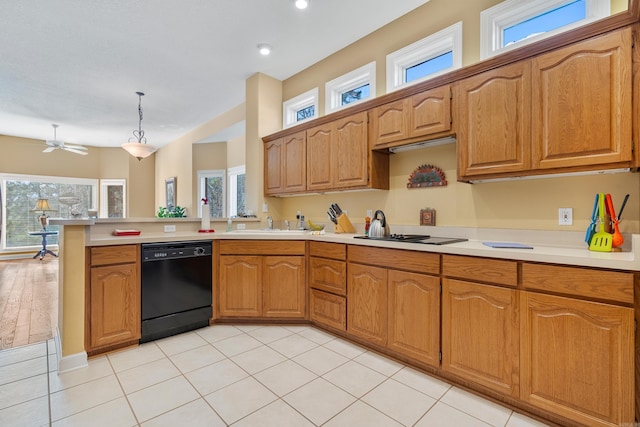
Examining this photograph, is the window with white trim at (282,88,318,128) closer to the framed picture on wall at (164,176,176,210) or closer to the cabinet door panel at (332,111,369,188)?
the cabinet door panel at (332,111,369,188)

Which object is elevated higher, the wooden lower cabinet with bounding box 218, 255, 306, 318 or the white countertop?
the white countertop

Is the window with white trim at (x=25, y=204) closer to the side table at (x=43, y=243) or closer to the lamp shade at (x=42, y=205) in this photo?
the lamp shade at (x=42, y=205)

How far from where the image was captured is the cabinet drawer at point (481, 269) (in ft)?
5.62

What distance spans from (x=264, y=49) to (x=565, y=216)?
3334mm

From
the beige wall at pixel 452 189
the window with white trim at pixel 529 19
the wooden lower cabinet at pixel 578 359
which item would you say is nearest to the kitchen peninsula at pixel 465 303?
the wooden lower cabinet at pixel 578 359

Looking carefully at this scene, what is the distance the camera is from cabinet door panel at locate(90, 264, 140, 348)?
91.3 inches

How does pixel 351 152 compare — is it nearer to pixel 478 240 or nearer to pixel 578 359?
pixel 478 240

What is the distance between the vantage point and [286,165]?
3.74 metres

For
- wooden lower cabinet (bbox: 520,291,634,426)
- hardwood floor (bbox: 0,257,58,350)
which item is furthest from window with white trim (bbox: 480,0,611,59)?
hardwood floor (bbox: 0,257,58,350)

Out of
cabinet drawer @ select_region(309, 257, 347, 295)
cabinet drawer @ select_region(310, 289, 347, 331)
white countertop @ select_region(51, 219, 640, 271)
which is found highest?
white countertop @ select_region(51, 219, 640, 271)

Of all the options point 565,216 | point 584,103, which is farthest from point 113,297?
point 584,103

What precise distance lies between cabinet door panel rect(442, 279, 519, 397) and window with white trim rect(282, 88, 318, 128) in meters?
2.85

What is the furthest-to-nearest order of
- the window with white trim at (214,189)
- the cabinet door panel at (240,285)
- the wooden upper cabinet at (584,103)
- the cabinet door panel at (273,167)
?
1. the window with white trim at (214,189)
2. the cabinet door panel at (273,167)
3. the cabinet door panel at (240,285)
4. the wooden upper cabinet at (584,103)

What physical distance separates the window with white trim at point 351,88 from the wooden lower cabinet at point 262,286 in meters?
1.94
